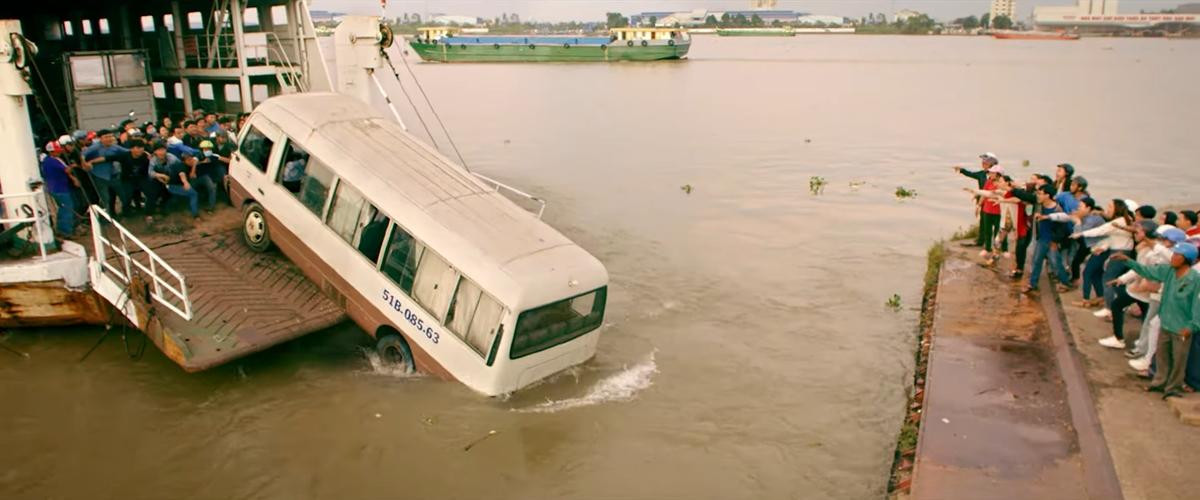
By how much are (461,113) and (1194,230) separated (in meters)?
40.1

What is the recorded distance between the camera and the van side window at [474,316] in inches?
381

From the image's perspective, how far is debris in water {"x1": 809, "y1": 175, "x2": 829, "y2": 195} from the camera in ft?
84.2

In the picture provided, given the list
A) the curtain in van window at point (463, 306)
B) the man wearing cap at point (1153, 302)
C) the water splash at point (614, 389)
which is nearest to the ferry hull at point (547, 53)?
the water splash at point (614, 389)

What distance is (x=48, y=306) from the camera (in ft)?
38.8

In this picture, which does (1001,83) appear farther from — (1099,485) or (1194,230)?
(1099,485)

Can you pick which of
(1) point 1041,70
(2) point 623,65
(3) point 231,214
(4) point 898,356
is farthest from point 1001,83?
(3) point 231,214

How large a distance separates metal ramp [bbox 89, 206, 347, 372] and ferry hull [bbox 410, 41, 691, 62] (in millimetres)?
78993

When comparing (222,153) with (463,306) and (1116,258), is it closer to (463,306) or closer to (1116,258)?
(463,306)

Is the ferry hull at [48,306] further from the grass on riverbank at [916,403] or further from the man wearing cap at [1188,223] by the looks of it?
the man wearing cap at [1188,223]

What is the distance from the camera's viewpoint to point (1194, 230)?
10.4m

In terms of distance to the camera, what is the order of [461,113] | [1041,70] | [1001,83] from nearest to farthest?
[461,113] → [1001,83] → [1041,70]

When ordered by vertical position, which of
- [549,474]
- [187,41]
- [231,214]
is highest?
[187,41]

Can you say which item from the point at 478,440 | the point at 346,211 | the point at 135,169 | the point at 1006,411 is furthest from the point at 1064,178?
the point at 135,169

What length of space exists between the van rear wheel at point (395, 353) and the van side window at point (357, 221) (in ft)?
3.44
